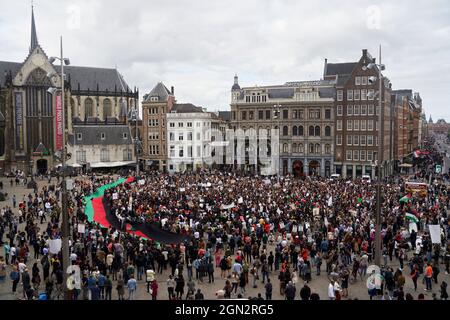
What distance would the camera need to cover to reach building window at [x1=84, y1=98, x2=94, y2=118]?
9619cm

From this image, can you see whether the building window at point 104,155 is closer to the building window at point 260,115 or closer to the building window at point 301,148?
the building window at point 260,115

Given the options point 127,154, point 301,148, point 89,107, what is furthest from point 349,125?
point 89,107

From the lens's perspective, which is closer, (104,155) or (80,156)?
(80,156)

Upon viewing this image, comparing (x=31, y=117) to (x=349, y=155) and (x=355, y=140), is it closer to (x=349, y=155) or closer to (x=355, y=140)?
(x=349, y=155)

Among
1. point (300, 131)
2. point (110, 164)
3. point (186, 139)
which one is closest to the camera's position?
point (300, 131)

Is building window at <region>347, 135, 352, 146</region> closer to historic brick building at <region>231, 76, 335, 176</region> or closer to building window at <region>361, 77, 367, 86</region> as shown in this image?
historic brick building at <region>231, 76, 335, 176</region>

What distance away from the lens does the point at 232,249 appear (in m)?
25.0

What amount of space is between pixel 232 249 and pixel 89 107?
79698mm

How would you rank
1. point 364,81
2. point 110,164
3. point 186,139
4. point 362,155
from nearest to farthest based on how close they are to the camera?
point 364,81
point 362,155
point 186,139
point 110,164

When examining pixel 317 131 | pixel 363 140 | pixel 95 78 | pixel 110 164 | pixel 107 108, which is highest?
pixel 95 78

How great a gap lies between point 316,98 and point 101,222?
4834cm

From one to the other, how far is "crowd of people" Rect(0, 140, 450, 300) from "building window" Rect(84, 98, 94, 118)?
61.9 metres

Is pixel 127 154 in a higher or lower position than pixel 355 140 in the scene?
lower

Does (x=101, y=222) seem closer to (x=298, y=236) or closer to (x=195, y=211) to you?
(x=195, y=211)
